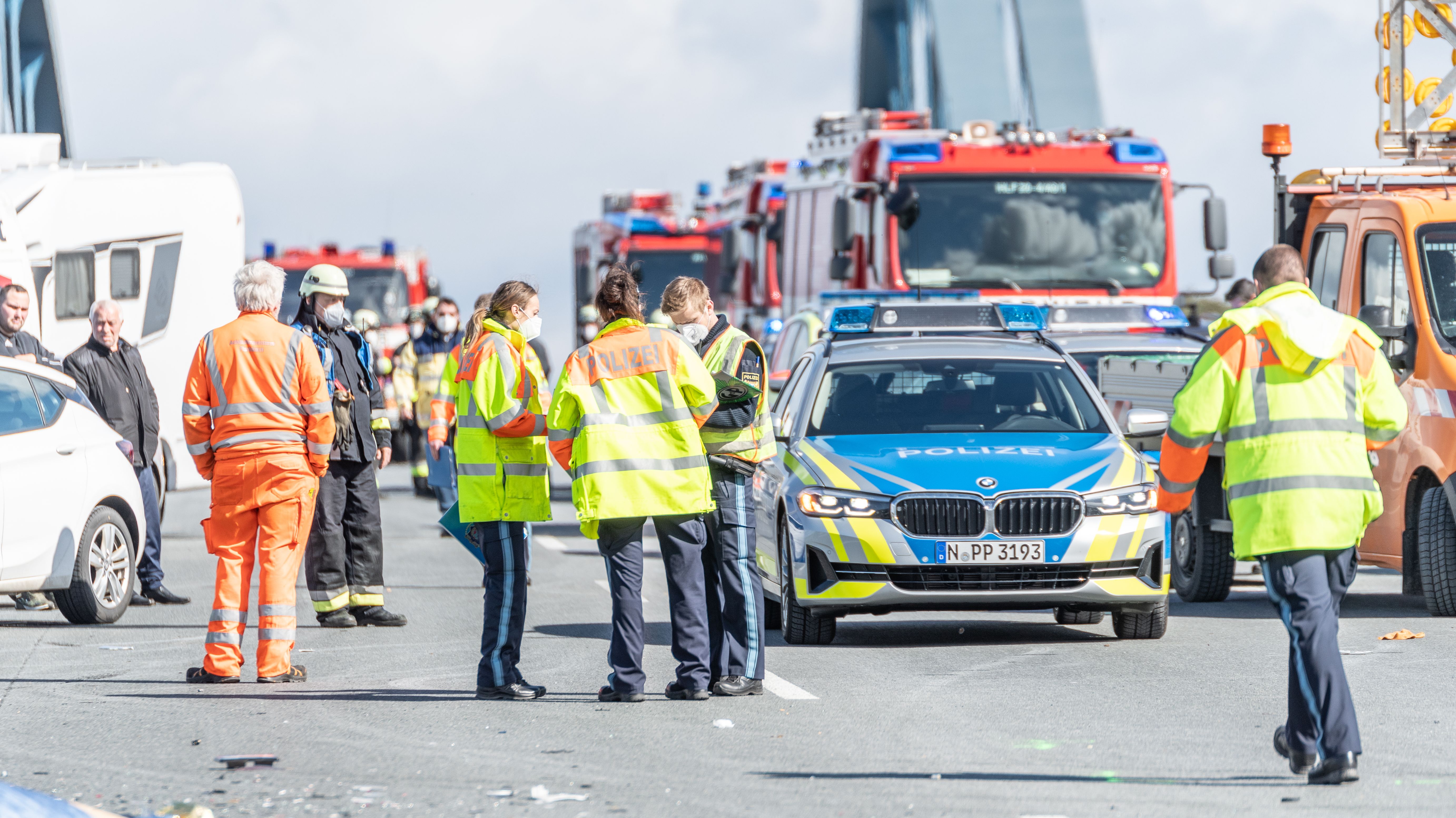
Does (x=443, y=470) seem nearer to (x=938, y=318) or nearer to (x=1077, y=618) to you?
(x=938, y=318)

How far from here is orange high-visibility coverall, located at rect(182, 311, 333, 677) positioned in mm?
9336

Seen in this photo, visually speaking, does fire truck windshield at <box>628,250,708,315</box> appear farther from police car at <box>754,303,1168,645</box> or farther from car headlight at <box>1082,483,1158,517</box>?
car headlight at <box>1082,483,1158,517</box>

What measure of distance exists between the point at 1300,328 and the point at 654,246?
27.3m

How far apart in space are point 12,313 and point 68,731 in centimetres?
557

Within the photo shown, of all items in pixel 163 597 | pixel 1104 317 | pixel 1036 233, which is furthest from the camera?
pixel 1036 233

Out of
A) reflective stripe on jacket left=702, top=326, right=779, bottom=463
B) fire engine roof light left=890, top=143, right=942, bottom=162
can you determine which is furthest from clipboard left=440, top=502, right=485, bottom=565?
fire engine roof light left=890, top=143, right=942, bottom=162

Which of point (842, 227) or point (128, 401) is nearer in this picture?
point (128, 401)

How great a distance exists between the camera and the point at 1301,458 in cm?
679

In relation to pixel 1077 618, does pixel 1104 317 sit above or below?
above

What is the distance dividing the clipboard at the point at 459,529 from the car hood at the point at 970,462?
1.87 metres

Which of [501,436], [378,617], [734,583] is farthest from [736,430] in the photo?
[378,617]

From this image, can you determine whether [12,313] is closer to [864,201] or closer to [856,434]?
[856,434]

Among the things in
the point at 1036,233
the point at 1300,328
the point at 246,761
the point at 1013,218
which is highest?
the point at 1013,218

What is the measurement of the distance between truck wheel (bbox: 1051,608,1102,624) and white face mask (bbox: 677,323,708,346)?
335 centimetres
